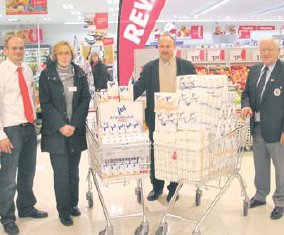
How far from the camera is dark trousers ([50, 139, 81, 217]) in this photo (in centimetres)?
340

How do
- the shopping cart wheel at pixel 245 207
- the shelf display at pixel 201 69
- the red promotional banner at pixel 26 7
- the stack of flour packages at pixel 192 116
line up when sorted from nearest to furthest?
the stack of flour packages at pixel 192 116, the shopping cart wheel at pixel 245 207, the shelf display at pixel 201 69, the red promotional banner at pixel 26 7

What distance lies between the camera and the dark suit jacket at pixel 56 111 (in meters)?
3.30

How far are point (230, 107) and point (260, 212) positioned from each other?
55.4 inches

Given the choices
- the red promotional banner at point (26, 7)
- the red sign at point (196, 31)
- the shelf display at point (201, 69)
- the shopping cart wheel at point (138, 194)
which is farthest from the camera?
the red sign at point (196, 31)

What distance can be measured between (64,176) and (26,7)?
15.4ft

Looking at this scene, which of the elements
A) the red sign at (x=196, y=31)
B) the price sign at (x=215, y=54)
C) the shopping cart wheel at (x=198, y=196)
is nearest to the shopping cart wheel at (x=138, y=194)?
the shopping cart wheel at (x=198, y=196)

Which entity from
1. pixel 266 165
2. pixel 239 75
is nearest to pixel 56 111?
pixel 266 165

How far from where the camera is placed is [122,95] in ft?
9.84

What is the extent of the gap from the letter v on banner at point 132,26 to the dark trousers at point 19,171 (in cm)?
160

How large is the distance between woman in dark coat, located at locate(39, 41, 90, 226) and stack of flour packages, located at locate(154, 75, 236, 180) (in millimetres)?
843

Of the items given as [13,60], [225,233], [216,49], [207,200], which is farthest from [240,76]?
[13,60]

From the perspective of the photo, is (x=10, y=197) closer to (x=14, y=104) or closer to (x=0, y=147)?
(x=0, y=147)

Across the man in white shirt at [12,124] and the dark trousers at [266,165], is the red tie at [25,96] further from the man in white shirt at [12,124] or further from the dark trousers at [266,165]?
the dark trousers at [266,165]

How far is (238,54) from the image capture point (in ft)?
21.5
